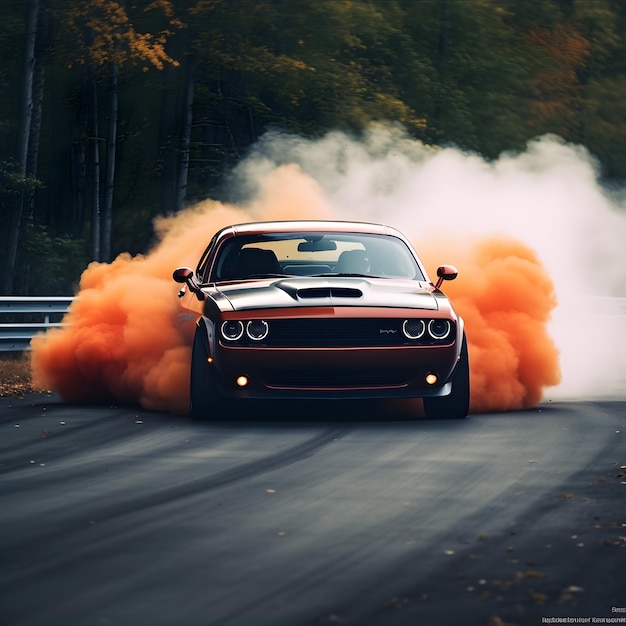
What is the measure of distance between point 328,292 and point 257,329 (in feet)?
2.29

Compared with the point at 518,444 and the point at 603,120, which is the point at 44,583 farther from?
the point at 603,120

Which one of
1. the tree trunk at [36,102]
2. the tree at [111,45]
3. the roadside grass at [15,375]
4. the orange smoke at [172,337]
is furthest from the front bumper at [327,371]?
the tree trunk at [36,102]

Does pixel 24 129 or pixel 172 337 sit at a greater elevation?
pixel 24 129

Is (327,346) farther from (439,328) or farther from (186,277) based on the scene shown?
(186,277)

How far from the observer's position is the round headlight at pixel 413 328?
12.3 meters

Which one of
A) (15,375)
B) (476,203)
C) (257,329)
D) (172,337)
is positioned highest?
(476,203)

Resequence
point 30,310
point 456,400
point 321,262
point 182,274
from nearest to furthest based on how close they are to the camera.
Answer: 1. point 456,400
2. point 182,274
3. point 321,262
4. point 30,310

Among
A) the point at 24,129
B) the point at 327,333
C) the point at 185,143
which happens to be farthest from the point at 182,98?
the point at 327,333

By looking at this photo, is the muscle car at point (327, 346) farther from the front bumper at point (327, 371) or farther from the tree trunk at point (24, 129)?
the tree trunk at point (24, 129)

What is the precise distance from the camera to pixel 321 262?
46.5 ft

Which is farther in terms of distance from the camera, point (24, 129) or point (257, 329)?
point (24, 129)

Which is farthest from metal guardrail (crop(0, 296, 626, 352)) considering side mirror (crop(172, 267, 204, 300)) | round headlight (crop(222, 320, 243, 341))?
round headlight (crop(222, 320, 243, 341))

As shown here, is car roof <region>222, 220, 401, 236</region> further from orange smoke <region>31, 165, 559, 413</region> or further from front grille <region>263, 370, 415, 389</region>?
front grille <region>263, 370, 415, 389</region>

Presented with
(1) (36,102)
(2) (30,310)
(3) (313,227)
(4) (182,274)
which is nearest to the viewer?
(4) (182,274)
